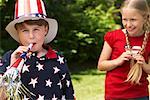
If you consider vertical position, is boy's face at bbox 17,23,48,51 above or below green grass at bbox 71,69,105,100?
above

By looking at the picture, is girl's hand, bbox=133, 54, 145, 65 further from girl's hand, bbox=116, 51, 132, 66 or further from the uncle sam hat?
the uncle sam hat

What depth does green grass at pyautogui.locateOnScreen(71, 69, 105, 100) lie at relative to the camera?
308 inches

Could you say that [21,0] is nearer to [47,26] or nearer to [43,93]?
[47,26]

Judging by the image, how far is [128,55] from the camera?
12.0 ft

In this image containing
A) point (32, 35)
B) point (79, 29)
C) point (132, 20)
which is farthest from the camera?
point (79, 29)

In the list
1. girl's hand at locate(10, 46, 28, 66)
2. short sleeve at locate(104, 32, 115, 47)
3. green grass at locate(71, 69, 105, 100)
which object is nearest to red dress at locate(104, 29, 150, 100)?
short sleeve at locate(104, 32, 115, 47)

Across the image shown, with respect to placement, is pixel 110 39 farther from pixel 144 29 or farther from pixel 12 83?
pixel 12 83

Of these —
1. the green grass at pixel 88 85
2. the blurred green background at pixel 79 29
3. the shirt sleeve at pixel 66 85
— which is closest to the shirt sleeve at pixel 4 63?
the shirt sleeve at pixel 66 85

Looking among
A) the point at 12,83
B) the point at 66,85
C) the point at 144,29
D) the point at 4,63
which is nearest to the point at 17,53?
the point at 4,63

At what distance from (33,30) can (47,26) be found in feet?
0.50

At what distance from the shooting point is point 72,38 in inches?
452

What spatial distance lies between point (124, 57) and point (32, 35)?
968 mm

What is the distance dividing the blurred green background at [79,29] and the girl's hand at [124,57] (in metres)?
5.86

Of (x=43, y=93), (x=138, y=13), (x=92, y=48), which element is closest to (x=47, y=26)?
(x=43, y=93)
